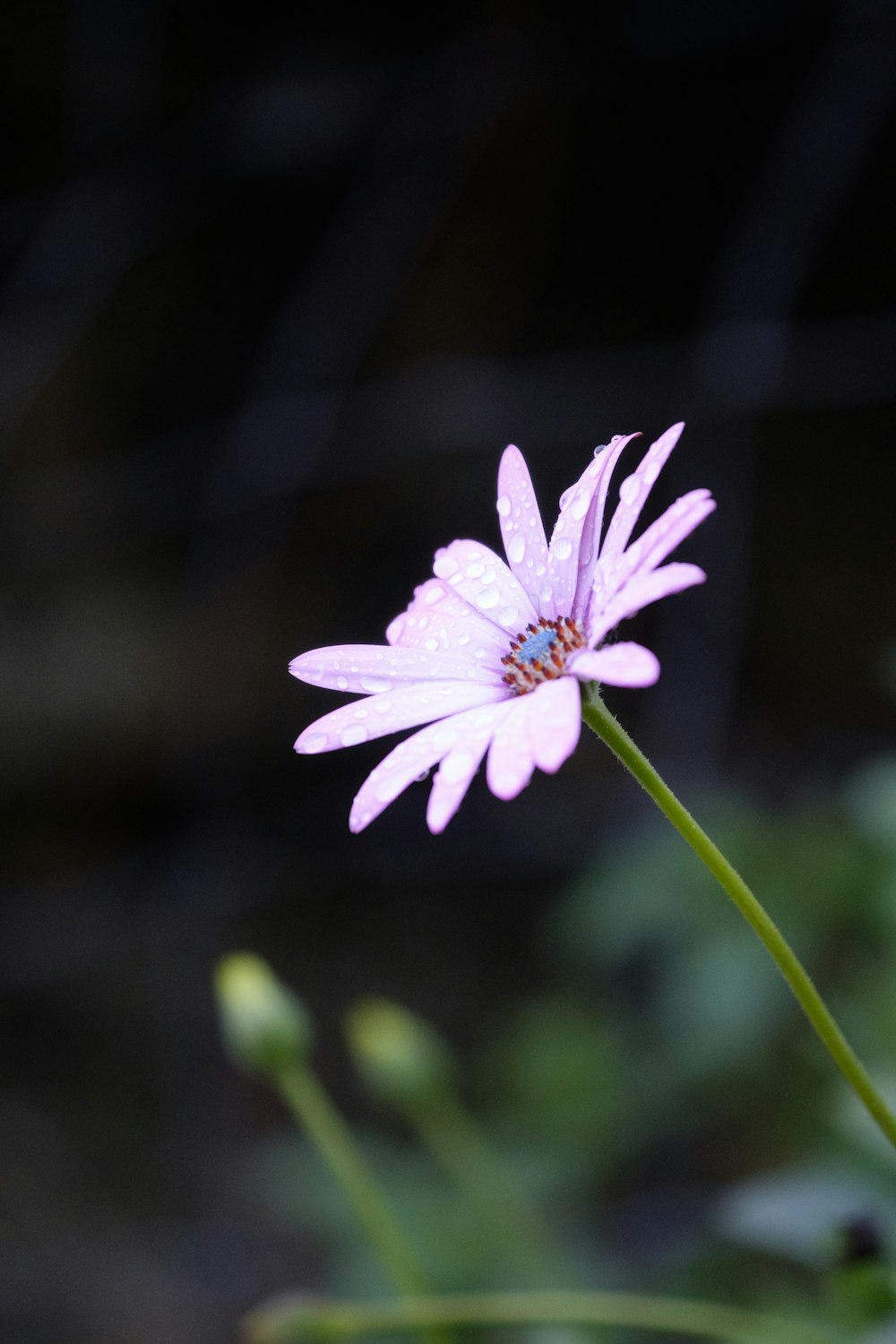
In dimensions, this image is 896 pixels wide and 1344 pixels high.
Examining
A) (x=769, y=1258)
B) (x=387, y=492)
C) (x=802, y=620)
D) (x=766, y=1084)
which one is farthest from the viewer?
(x=387, y=492)

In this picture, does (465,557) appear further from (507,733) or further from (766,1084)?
(766,1084)

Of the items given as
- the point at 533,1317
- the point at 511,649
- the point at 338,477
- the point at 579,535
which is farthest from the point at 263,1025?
the point at 338,477

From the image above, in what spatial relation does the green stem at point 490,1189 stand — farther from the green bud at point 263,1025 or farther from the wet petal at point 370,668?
the wet petal at point 370,668

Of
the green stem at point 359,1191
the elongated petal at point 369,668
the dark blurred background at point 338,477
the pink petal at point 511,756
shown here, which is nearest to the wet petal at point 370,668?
the elongated petal at point 369,668

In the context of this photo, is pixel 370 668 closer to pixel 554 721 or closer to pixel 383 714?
pixel 383 714

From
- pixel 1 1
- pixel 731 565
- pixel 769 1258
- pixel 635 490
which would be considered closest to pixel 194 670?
pixel 731 565

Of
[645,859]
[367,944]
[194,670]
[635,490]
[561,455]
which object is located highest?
[194,670]

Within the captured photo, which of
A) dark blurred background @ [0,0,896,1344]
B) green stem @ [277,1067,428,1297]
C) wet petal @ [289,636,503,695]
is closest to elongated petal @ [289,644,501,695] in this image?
wet petal @ [289,636,503,695]
